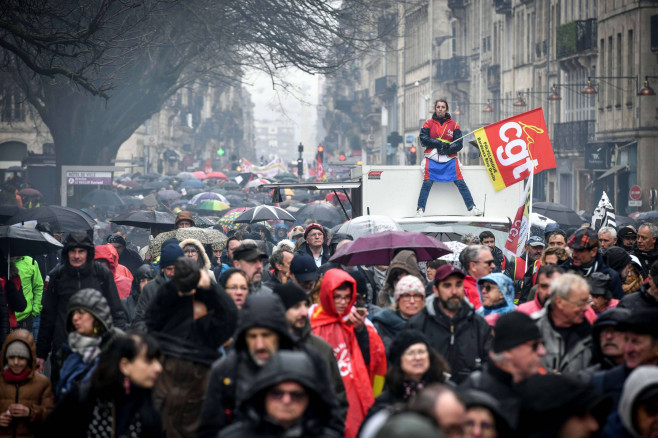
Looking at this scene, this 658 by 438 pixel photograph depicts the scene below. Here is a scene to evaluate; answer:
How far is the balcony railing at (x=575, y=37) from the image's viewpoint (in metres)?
45.3

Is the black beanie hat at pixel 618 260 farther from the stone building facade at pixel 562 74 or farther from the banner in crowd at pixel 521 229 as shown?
the stone building facade at pixel 562 74

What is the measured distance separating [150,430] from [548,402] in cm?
205

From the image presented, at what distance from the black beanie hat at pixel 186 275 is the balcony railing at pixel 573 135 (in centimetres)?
4164

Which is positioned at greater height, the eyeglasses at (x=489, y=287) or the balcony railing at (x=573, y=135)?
the balcony railing at (x=573, y=135)

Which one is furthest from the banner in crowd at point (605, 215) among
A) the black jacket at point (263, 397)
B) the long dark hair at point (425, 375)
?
the black jacket at point (263, 397)

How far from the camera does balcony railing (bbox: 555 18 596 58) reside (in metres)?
45.3

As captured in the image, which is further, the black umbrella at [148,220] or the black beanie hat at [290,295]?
the black umbrella at [148,220]

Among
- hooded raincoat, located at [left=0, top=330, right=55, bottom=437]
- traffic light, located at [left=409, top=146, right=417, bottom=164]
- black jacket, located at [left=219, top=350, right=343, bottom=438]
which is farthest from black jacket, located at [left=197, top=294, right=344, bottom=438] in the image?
traffic light, located at [left=409, top=146, right=417, bottom=164]

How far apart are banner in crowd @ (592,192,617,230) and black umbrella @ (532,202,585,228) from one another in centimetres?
324

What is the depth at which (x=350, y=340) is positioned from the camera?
7.44 m

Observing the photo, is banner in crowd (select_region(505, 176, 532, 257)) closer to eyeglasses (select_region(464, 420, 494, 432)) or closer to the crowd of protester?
the crowd of protester

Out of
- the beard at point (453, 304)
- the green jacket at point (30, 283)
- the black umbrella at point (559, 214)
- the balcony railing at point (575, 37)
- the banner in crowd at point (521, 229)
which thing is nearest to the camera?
the beard at point (453, 304)

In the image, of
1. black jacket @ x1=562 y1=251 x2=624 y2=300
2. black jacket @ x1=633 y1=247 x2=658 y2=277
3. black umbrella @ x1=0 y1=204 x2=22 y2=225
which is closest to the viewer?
black jacket @ x1=562 y1=251 x2=624 y2=300

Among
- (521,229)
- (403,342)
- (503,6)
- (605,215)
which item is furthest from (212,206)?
(503,6)
